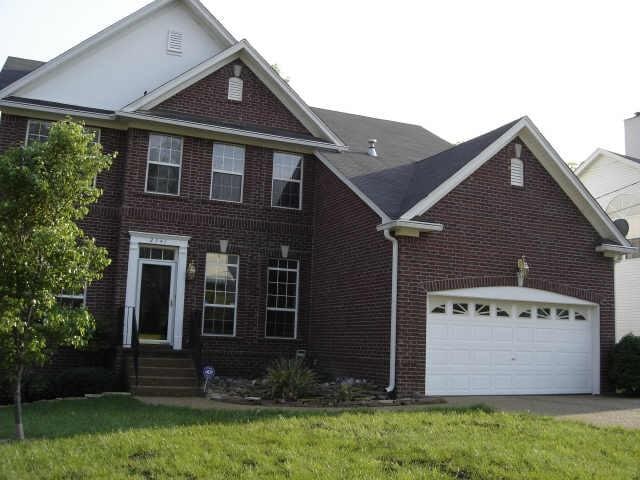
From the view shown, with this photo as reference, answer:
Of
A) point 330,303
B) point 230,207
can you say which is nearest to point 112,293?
point 230,207

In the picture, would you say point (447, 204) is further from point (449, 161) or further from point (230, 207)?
point (230, 207)

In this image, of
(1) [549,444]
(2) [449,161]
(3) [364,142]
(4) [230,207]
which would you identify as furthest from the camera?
(3) [364,142]

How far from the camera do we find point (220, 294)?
59.1ft

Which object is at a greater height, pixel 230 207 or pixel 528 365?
pixel 230 207

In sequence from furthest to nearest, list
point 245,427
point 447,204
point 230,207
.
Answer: point 230,207 < point 447,204 < point 245,427

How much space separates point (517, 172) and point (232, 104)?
23.8 ft

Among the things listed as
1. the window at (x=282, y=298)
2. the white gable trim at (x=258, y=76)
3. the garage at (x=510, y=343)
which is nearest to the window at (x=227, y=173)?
the white gable trim at (x=258, y=76)

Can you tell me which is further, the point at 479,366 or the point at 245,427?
the point at 479,366

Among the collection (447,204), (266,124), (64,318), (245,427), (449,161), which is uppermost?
(266,124)

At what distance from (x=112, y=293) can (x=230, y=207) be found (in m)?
3.54

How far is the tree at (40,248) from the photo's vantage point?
9352 mm

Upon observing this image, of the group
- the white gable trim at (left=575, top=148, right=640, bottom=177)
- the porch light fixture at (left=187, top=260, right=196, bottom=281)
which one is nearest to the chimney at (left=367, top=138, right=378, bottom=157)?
the porch light fixture at (left=187, top=260, right=196, bottom=281)

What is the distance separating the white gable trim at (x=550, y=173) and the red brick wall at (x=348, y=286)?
1.46 metres

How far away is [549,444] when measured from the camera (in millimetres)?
8992
